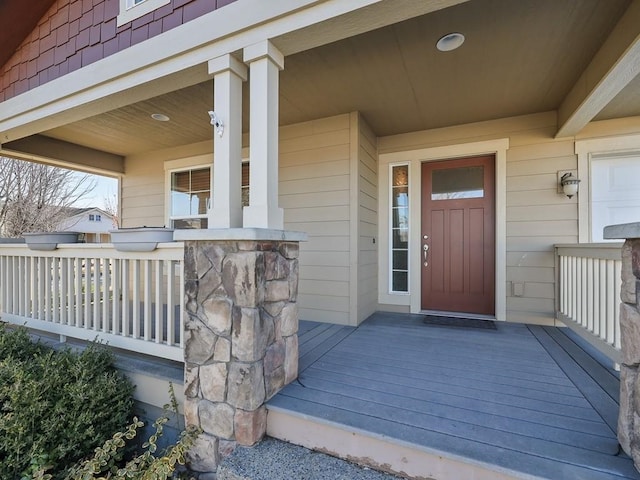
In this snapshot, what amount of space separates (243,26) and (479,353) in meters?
2.92

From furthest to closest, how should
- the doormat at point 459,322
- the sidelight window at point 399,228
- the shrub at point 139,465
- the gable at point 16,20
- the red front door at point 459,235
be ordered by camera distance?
1. the sidelight window at point 399,228
2. the red front door at point 459,235
3. the doormat at point 459,322
4. the gable at point 16,20
5. the shrub at point 139,465

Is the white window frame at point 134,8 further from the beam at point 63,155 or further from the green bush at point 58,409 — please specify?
the beam at point 63,155

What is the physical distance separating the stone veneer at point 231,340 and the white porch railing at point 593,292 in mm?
2236

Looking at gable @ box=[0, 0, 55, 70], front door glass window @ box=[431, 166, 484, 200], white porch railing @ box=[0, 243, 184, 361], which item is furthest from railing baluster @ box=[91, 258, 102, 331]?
front door glass window @ box=[431, 166, 484, 200]

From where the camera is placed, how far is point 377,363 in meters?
2.33

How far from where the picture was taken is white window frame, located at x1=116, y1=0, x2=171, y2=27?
236cm

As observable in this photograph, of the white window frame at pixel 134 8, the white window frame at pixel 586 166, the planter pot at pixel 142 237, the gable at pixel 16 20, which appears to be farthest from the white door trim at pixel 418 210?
the gable at pixel 16 20

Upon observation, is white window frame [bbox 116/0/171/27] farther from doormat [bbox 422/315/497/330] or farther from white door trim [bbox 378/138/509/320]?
doormat [bbox 422/315/497/330]

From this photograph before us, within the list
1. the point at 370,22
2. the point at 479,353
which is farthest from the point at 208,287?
the point at 479,353

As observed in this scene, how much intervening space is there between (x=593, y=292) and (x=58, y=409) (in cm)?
388

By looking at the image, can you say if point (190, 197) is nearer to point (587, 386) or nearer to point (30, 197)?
point (587, 386)

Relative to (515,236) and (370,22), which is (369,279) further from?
(370,22)

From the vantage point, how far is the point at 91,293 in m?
2.89

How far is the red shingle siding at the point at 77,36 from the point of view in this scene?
7.47 feet
